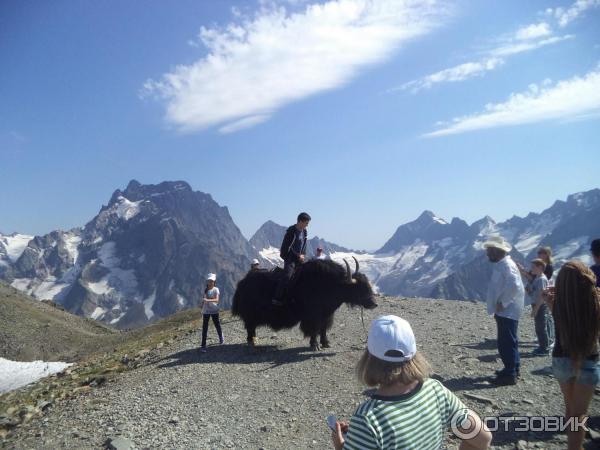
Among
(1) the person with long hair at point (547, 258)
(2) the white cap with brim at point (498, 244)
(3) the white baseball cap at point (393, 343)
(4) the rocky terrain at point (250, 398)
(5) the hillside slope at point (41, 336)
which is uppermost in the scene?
(2) the white cap with brim at point (498, 244)

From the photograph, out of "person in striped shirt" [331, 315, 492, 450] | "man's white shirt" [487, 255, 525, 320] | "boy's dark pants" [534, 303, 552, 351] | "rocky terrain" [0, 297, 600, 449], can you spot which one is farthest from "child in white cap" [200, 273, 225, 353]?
"person in striped shirt" [331, 315, 492, 450]

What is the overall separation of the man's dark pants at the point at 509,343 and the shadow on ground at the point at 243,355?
4039 mm

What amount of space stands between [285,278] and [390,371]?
334 inches

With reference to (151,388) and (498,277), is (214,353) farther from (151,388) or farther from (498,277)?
(498,277)

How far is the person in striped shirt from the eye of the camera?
8.52 ft

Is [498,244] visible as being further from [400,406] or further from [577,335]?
[400,406]

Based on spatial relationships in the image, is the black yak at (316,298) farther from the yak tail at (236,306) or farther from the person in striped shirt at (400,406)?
the person in striped shirt at (400,406)

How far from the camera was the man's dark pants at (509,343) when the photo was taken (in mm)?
7621

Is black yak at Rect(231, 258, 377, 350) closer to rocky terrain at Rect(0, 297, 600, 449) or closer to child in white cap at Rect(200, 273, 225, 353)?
rocky terrain at Rect(0, 297, 600, 449)

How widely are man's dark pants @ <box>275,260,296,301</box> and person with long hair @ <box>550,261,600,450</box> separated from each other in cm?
698

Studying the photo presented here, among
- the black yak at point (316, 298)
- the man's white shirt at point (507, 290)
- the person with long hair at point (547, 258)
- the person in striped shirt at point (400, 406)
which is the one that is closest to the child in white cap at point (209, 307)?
the black yak at point (316, 298)

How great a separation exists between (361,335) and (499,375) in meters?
5.01

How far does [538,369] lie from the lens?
8.66m

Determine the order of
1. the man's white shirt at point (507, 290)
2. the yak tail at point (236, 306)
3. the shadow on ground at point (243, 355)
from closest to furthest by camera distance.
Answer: the man's white shirt at point (507, 290), the shadow on ground at point (243, 355), the yak tail at point (236, 306)
